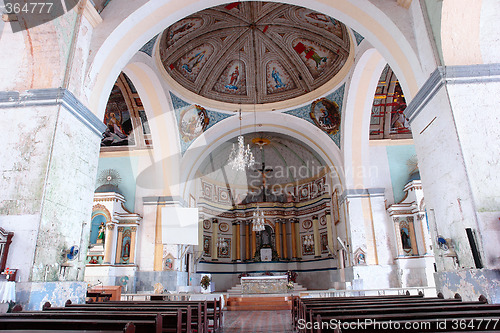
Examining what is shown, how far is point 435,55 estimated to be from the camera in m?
5.02

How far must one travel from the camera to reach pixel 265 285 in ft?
36.2

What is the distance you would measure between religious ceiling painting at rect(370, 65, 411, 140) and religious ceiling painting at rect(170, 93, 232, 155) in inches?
200

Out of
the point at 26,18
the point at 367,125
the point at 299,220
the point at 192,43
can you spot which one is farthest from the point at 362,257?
the point at 26,18

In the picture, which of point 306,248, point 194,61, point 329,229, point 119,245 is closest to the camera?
point 119,245

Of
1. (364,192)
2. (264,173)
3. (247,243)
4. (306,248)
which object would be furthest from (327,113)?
(247,243)

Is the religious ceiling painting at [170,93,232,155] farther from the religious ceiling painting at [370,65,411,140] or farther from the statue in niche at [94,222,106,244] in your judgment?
the religious ceiling painting at [370,65,411,140]

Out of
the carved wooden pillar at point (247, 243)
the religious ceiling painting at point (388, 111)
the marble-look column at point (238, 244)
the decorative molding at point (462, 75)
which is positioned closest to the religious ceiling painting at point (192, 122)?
the religious ceiling painting at point (388, 111)

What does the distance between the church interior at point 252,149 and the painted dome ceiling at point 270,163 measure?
0.09 meters

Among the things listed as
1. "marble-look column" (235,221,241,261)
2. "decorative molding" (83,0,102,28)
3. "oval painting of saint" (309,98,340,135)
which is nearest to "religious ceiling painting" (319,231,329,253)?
"marble-look column" (235,221,241,261)

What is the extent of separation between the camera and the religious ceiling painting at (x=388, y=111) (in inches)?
413

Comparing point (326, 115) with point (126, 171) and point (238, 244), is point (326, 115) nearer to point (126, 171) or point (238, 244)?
point (126, 171)
